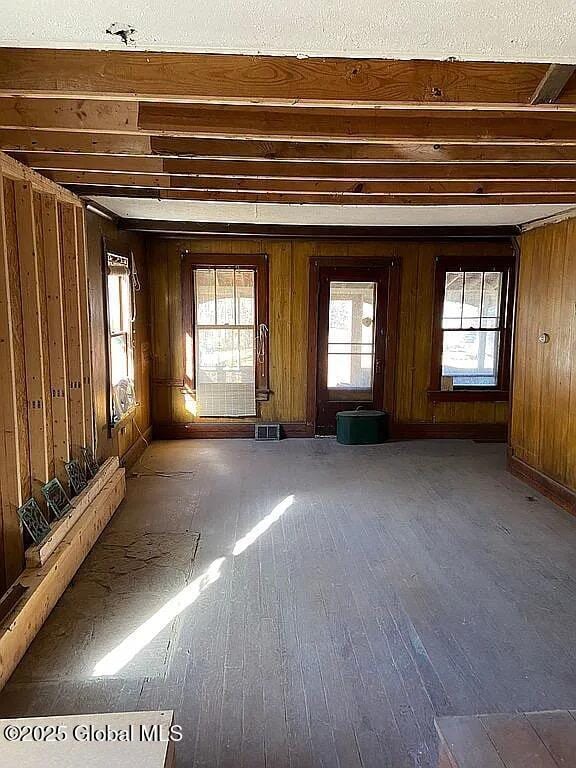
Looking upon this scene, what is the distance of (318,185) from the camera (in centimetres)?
400

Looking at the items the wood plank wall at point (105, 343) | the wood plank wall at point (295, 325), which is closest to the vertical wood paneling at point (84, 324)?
the wood plank wall at point (105, 343)

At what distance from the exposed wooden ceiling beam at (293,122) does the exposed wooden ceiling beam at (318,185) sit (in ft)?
3.49

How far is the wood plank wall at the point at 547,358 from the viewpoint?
16.3 ft

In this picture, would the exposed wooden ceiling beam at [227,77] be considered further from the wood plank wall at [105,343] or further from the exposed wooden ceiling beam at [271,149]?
the wood plank wall at [105,343]

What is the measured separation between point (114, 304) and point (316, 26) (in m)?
4.39

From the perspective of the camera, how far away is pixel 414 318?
7414mm

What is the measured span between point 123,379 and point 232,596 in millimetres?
3063

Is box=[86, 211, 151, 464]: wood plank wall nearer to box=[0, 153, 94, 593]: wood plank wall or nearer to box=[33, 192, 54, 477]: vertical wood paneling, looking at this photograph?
box=[0, 153, 94, 593]: wood plank wall

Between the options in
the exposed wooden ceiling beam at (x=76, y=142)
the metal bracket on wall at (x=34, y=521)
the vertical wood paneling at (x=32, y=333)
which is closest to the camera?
the exposed wooden ceiling beam at (x=76, y=142)

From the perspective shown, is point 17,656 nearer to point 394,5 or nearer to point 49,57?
point 49,57

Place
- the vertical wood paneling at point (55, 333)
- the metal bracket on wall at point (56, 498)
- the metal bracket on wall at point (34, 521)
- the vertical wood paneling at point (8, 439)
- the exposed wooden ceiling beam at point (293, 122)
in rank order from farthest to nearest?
the vertical wood paneling at point (55, 333)
the metal bracket on wall at point (56, 498)
the metal bracket on wall at point (34, 521)
the vertical wood paneling at point (8, 439)
the exposed wooden ceiling beam at point (293, 122)

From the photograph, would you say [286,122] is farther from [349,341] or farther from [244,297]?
[349,341]

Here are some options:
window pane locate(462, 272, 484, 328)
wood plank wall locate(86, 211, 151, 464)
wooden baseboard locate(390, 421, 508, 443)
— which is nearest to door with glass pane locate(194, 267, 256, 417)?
wood plank wall locate(86, 211, 151, 464)

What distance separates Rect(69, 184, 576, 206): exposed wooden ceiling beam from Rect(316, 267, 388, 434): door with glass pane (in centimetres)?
279
